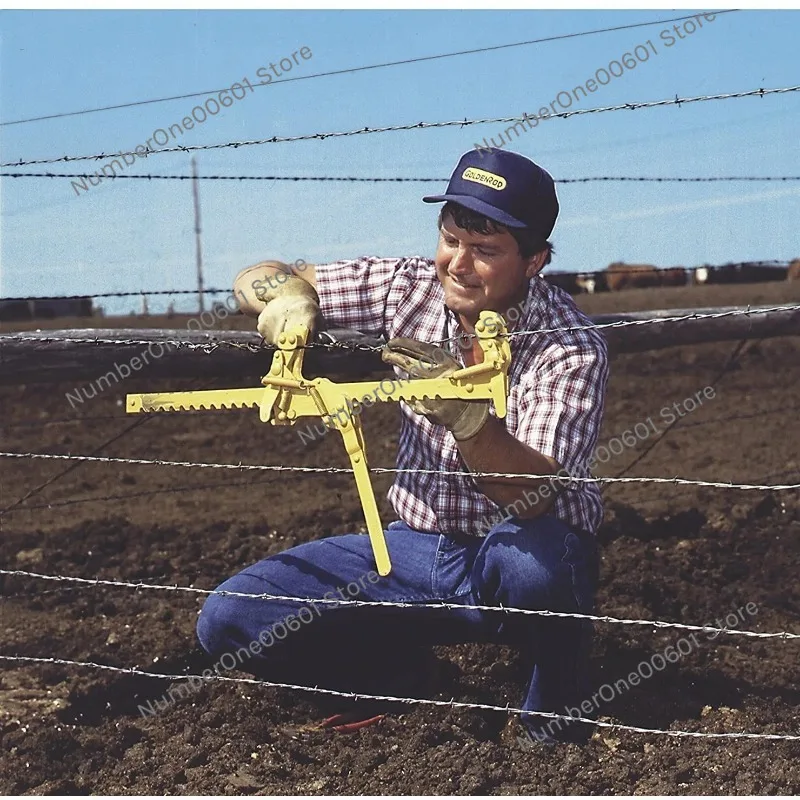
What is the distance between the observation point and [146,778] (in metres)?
3.11

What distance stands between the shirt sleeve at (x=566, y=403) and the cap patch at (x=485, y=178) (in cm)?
46

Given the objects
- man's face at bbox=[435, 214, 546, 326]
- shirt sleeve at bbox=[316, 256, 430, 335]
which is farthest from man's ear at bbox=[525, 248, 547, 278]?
shirt sleeve at bbox=[316, 256, 430, 335]

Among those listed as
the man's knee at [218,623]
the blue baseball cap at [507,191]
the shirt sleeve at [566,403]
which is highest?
the blue baseball cap at [507,191]

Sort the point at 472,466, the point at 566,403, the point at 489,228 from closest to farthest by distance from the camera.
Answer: the point at 472,466, the point at 566,403, the point at 489,228

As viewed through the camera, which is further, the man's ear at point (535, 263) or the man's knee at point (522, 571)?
the man's ear at point (535, 263)

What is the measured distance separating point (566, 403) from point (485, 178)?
0.64 m

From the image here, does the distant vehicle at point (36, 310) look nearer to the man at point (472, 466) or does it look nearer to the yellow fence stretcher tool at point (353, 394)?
the man at point (472, 466)

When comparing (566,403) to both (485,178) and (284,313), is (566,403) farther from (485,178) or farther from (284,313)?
(284,313)

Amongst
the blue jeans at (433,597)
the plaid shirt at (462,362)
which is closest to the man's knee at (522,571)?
the blue jeans at (433,597)

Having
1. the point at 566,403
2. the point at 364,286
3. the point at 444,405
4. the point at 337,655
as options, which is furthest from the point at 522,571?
the point at 364,286

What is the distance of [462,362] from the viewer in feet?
10.3

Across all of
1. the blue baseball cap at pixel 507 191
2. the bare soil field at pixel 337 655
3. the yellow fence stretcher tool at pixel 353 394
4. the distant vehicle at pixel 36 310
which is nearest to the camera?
the yellow fence stretcher tool at pixel 353 394

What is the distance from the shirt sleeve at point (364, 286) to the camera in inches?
134

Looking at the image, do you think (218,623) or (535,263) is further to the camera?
(218,623)
